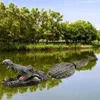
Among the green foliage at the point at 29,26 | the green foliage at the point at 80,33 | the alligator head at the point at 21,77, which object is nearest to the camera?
the alligator head at the point at 21,77

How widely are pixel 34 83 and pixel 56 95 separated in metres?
1.33

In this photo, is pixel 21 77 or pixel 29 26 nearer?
pixel 21 77

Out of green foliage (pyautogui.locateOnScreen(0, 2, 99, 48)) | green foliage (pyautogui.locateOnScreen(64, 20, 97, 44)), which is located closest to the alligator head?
green foliage (pyautogui.locateOnScreen(0, 2, 99, 48))

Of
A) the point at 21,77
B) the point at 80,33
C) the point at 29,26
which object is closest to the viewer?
the point at 21,77

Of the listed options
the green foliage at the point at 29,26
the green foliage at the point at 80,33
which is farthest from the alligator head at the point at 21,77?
the green foliage at the point at 80,33

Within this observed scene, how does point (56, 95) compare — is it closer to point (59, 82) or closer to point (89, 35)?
point (59, 82)

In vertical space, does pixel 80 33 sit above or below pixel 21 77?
above

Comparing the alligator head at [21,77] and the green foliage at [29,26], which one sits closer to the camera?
the alligator head at [21,77]

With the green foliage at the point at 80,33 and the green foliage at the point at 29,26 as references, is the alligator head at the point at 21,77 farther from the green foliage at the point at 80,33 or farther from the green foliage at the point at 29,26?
the green foliage at the point at 80,33

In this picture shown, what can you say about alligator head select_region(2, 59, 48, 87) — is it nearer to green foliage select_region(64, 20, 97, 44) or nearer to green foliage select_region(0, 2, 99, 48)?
green foliage select_region(0, 2, 99, 48)

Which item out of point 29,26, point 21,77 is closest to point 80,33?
point 29,26

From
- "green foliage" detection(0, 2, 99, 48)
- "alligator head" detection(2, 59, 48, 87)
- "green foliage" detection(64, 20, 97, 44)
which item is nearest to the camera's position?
"alligator head" detection(2, 59, 48, 87)

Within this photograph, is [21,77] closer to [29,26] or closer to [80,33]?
[29,26]

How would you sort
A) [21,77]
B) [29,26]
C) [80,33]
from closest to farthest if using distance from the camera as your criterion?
[21,77]
[29,26]
[80,33]
